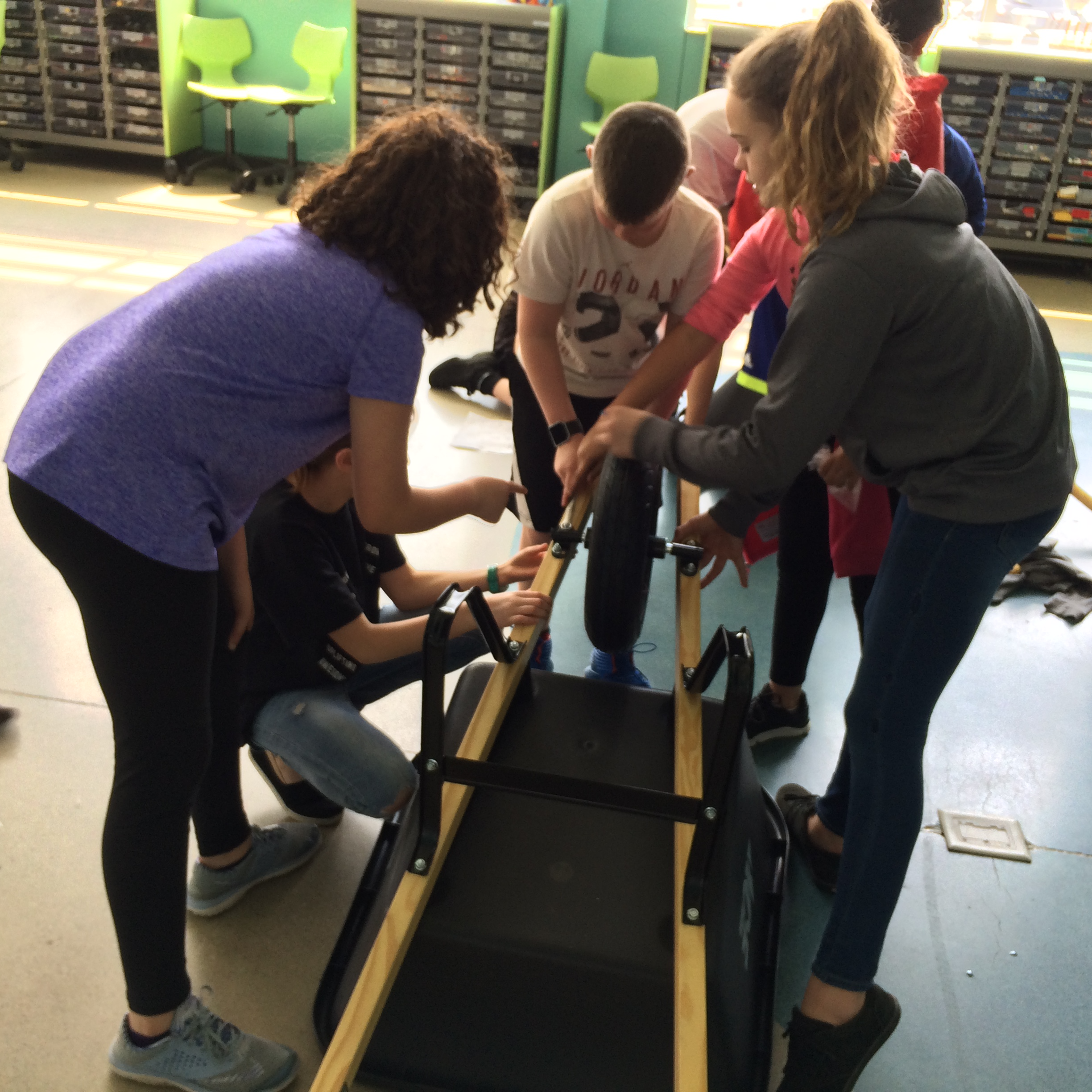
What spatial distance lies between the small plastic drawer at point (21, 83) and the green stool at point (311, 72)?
56.9 inches

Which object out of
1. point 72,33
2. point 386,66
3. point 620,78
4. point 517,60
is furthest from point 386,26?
point 72,33

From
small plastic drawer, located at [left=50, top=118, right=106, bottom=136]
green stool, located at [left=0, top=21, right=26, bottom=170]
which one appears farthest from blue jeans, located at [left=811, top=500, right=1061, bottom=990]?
small plastic drawer, located at [left=50, top=118, right=106, bottom=136]

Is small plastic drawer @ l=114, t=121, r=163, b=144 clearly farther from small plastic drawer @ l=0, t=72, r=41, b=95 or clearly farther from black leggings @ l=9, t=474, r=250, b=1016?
black leggings @ l=9, t=474, r=250, b=1016

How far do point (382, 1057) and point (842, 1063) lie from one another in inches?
25.6

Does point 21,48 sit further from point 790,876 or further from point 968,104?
point 790,876

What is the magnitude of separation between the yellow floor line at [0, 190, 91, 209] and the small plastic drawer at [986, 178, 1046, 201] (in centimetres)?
548

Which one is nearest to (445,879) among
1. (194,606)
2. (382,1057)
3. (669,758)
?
(382,1057)

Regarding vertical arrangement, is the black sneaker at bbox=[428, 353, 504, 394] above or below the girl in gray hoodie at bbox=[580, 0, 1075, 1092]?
below

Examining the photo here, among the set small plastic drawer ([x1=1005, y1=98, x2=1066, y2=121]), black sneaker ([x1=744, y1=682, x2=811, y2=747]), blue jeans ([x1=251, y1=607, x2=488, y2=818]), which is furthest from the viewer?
small plastic drawer ([x1=1005, y1=98, x2=1066, y2=121])

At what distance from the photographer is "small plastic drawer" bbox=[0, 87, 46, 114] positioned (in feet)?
22.9

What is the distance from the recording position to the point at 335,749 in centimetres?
176

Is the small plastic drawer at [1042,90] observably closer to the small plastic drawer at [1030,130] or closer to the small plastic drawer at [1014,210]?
the small plastic drawer at [1030,130]

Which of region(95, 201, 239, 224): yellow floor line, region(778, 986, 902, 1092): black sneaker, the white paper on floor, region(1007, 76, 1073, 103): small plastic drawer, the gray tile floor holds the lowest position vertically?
the gray tile floor

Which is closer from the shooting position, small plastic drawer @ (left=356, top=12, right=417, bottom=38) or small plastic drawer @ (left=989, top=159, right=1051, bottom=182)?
small plastic drawer @ (left=989, top=159, right=1051, bottom=182)
